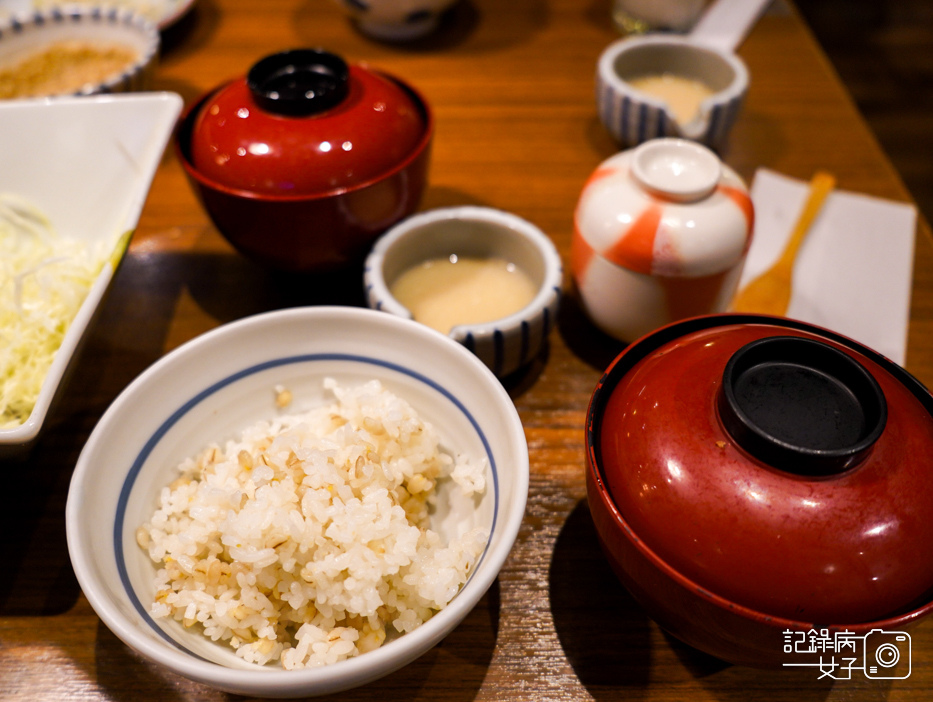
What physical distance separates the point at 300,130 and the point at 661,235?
701 millimetres

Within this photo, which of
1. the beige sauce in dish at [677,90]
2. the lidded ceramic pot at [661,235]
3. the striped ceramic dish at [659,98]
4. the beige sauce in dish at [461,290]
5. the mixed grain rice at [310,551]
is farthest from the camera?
the beige sauce in dish at [677,90]

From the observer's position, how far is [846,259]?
5.23 ft

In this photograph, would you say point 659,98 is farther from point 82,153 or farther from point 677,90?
point 82,153

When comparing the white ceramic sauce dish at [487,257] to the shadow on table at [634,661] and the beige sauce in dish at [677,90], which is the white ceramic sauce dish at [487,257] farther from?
the beige sauce in dish at [677,90]

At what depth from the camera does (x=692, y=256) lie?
120cm

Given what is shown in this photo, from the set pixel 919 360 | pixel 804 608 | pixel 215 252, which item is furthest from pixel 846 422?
pixel 215 252

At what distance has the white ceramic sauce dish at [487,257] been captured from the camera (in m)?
1.20

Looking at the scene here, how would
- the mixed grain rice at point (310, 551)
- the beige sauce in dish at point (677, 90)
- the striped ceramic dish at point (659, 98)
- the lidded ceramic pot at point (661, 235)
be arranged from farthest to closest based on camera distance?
the beige sauce in dish at point (677, 90) < the striped ceramic dish at point (659, 98) < the lidded ceramic pot at point (661, 235) < the mixed grain rice at point (310, 551)

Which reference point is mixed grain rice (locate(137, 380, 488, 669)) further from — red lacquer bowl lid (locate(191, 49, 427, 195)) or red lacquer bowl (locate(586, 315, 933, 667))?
red lacquer bowl lid (locate(191, 49, 427, 195))

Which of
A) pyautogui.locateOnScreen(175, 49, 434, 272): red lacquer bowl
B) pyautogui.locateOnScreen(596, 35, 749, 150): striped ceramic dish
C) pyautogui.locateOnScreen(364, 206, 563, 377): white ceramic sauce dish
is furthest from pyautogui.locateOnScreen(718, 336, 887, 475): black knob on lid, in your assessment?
pyautogui.locateOnScreen(596, 35, 749, 150): striped ceramic dish

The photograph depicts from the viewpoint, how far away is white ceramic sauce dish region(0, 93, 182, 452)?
1420 millimetres

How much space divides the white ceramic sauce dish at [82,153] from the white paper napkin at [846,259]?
1.37 m

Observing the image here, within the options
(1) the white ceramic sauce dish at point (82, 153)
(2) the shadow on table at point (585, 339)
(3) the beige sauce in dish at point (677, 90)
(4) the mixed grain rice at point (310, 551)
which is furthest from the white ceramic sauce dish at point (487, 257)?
(3) the beige sauce in dish at point (677, 90)

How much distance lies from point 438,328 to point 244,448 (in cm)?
45
